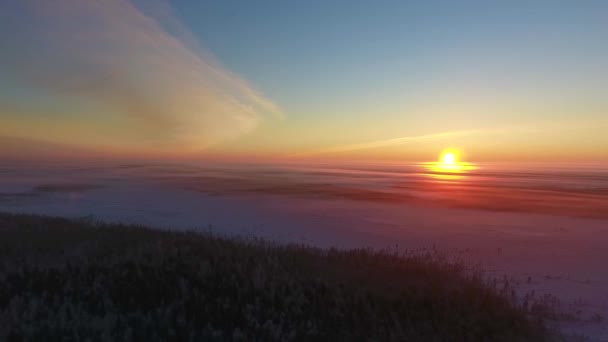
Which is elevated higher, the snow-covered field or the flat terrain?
the flat terrain

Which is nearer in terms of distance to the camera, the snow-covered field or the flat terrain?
the flat terrain

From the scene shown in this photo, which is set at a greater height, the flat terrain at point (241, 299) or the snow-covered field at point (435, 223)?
the flat terrain at point (241, 299)

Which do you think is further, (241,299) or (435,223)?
(435,223)

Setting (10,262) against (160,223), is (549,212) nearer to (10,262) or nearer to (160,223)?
(160,223)

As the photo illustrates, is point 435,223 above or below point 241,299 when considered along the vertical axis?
below

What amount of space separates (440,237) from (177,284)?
12.0 metres

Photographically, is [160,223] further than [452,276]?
Yes

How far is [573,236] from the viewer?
17.8 m

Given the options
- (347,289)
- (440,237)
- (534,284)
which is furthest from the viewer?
(440,237)

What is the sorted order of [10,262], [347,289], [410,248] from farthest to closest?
[410,248]
[10,262]
[347,289]

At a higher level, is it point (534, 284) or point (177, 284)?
point (177, 284)

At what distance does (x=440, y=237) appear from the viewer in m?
17.6

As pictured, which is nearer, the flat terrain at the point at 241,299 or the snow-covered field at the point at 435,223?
the flat terrain at the point at 241,299

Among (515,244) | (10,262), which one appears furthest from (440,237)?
(10,262)
